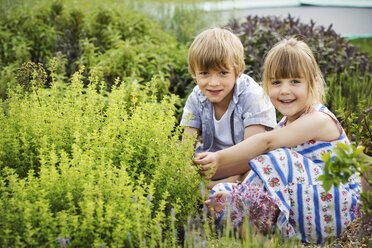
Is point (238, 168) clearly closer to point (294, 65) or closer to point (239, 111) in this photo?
point (239, 111)

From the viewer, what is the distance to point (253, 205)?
2396 mm

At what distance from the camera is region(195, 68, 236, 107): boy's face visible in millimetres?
3336

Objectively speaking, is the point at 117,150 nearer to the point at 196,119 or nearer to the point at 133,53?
the point at 196,119

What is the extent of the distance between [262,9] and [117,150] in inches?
374

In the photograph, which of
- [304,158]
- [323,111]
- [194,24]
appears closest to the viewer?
[304,158]

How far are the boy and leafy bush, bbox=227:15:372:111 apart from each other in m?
1.32

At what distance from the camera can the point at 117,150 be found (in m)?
2.50

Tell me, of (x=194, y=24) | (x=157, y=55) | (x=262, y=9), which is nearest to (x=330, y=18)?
(x=262, y=9)

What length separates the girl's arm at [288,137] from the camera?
2.75 meters

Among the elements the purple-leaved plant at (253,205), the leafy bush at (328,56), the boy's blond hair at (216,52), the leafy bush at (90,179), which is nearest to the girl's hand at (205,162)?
the leafy bush at (90,179)

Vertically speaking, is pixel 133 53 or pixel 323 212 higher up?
pixel 133 53

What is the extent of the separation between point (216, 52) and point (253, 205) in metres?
1.41

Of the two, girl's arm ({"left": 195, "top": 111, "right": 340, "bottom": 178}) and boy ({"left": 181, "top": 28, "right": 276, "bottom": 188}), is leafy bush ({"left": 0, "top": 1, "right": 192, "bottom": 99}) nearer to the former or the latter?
boy ({"left": 181, "top": 28, "right": 276, "bottom": 188})

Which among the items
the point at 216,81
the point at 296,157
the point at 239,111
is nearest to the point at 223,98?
the point at 239,111
